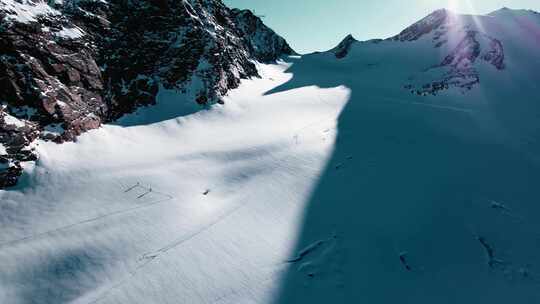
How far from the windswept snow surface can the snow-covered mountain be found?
52 mm

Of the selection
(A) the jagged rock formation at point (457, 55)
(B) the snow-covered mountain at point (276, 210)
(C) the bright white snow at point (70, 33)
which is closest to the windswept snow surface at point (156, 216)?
(B) the snow-covered mountain at point (276, 210)

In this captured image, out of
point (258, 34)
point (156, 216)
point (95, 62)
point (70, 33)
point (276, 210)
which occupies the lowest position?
point (156, 216)

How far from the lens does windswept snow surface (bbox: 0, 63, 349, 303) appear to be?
26.5 ft

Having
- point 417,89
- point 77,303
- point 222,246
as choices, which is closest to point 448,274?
point 222,246

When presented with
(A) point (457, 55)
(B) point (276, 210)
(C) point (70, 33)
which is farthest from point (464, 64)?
(C) point (70, 33)

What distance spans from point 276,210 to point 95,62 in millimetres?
14193

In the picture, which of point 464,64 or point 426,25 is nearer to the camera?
point 464,64

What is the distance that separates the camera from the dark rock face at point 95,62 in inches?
508

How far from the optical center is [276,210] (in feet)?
38.0

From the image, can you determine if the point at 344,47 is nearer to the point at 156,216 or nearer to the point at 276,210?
the point at 276,210

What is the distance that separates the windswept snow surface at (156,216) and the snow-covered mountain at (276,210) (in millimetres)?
52

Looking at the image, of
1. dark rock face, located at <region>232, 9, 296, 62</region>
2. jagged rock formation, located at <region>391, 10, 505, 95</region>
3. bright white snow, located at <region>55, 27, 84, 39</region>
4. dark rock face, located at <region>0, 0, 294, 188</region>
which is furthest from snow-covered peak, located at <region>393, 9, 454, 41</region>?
bright white snow, located at <region>55, 27, 84, 39</region>

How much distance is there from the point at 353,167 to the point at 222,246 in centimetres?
806

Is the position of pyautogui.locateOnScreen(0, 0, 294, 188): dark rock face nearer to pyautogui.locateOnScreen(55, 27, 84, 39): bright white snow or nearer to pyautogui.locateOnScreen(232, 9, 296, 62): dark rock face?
pyautogui.locateOnScreen(55, 27, 84, 39): bright white snow
